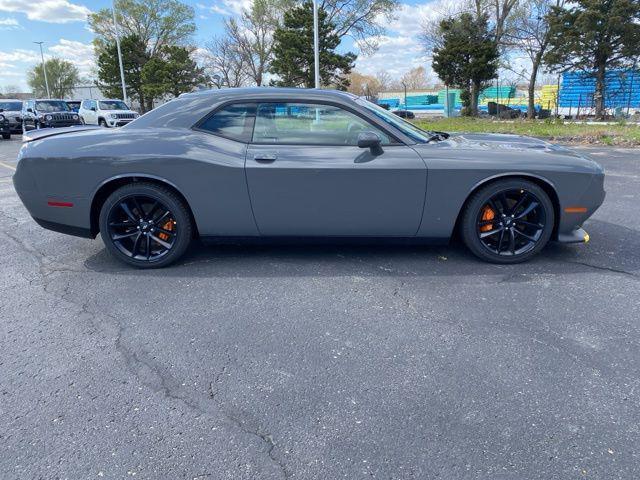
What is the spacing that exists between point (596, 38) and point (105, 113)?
2327cm

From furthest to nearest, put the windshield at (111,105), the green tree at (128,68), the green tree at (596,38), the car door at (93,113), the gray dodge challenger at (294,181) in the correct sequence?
the green tree at (128,68) < the windshield at (111,105) < the car door at (93,113) < the green tree at (596,38) < the gray dodge challenger at (294,181)

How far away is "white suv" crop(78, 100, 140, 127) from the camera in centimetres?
2245

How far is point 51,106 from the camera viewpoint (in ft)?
75.4

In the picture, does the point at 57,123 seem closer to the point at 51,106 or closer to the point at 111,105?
the point at 51,106

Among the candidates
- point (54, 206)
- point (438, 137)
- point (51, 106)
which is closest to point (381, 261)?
point (438, 137)

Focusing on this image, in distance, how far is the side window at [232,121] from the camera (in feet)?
12.7

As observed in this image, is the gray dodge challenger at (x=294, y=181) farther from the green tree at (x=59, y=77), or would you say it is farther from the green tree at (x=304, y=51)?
the green tree at (x=59, y=77)

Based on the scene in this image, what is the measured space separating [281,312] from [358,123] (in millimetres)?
1702

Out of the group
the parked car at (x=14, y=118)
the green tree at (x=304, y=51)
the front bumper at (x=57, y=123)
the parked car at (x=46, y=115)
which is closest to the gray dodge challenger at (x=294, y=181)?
the front bumper at (x=57, y=123)

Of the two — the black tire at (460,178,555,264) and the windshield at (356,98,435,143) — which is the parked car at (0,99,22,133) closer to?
the windshield at (356,98,435,143)

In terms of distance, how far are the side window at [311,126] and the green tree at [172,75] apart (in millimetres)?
37100

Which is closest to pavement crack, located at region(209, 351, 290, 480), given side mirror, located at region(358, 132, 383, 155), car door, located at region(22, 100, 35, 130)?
side mirror, located at region(358, 132, 383, 155)

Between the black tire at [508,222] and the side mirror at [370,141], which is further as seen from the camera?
the black tire at [508,222]

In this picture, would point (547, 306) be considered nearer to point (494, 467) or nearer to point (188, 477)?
point (494, 467)
